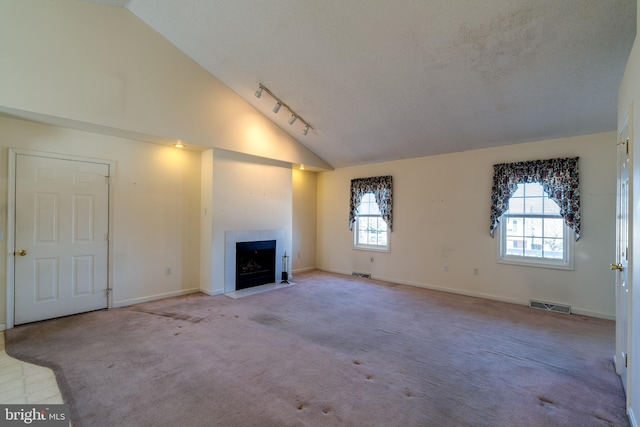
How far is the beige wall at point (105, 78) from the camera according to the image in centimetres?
319

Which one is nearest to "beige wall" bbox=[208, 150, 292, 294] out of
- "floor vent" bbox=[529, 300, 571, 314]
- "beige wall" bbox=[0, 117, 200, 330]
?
"beige wall" bbox=[0, 117, 200, 330]

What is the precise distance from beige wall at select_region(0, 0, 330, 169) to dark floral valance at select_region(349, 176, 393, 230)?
9.31ft

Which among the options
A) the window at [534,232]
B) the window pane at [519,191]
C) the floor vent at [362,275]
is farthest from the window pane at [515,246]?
the floor vent at [362,275]

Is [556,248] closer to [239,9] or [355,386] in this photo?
[355,386]

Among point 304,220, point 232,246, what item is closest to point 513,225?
point 304,220

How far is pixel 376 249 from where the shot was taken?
644cm

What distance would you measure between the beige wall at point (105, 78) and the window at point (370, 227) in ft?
10.3

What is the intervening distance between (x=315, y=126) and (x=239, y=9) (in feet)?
7.89

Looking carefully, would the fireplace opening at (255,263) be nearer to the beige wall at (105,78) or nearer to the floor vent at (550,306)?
the beige wall at (105,78)

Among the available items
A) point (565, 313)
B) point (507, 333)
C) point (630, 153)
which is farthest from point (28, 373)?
point (565, 313)

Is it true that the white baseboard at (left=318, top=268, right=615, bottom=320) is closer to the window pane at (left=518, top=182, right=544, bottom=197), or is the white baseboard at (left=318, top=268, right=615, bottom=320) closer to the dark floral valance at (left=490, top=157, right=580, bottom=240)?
the dark floral valance at (left=490, top=157, right=580, bottom=240)

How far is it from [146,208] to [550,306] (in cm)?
634

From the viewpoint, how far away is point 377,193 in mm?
6355

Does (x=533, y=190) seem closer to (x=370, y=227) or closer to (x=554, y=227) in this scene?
(x=554, y=227)
